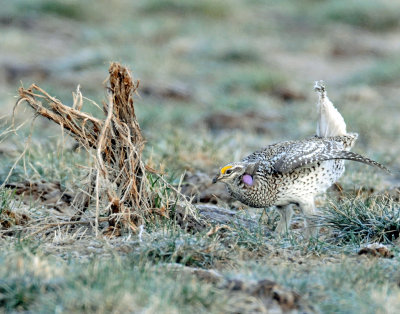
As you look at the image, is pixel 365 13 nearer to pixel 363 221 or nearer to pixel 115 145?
pixel 363 221

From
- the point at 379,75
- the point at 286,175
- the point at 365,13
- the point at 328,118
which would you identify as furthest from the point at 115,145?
the point at 365,13

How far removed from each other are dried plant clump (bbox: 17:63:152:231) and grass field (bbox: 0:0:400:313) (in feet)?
0.53

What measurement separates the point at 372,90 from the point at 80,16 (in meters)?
8.44

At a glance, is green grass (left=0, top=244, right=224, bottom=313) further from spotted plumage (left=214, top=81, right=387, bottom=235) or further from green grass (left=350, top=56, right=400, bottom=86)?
green grass (left=350, top=56, right=400, bottom=86)

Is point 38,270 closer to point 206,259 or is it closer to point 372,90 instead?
point 206,259

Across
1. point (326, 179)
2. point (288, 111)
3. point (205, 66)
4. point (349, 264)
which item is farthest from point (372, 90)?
point (349, 264)

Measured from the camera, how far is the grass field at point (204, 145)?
12.0ft

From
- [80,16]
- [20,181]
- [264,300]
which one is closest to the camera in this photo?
[264,300]

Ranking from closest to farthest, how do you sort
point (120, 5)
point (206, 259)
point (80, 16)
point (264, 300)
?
point (264, 300) → point (206, 259) → point (80, 16) → point (120, 5)

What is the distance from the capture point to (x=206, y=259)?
434 centimetres

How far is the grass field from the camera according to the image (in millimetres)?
3650

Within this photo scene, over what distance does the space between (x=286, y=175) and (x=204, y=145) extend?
249cm

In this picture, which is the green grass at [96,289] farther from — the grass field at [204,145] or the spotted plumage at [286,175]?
the spotted plumage at [286,175]

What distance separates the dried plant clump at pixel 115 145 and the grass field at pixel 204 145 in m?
0.16
